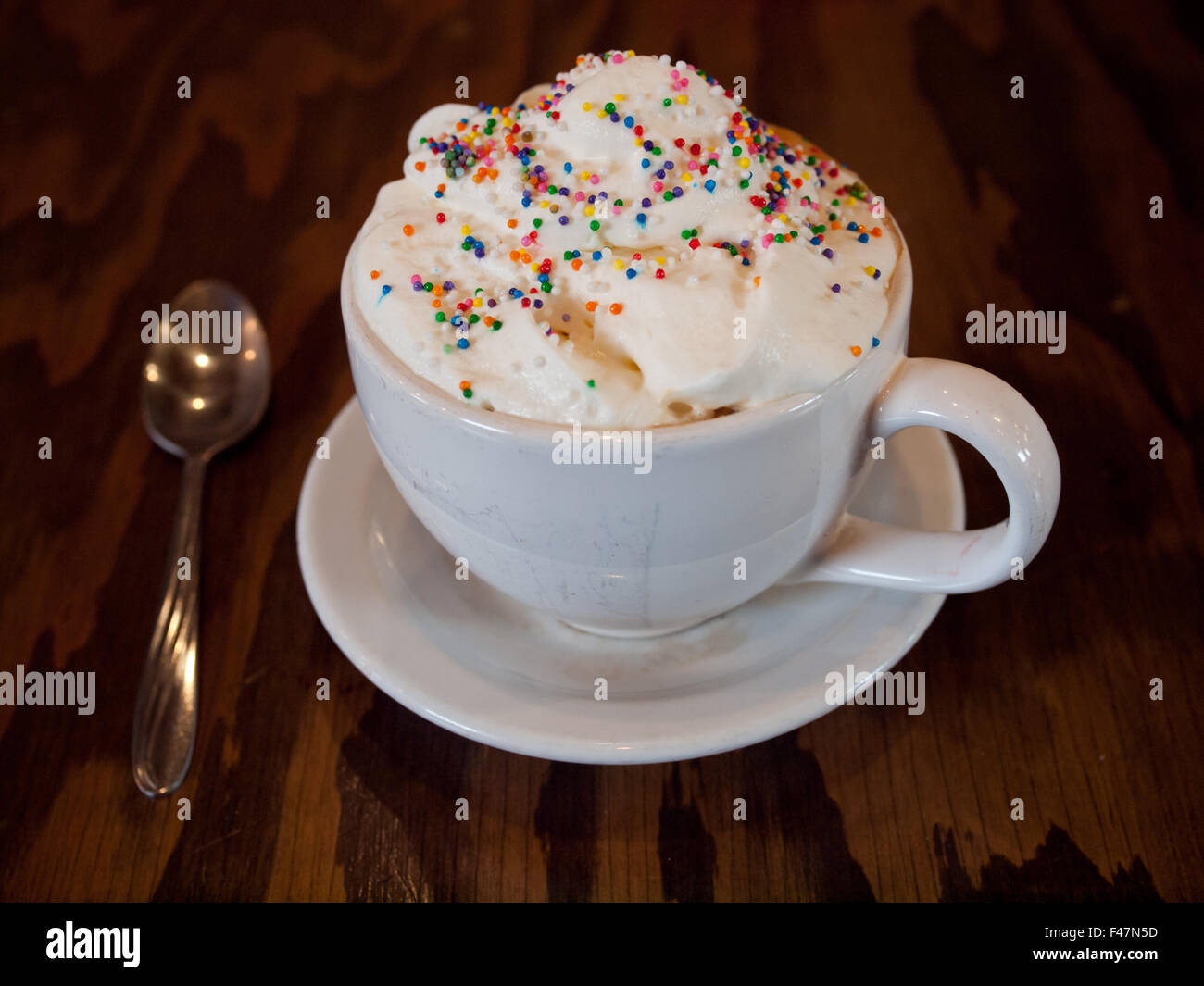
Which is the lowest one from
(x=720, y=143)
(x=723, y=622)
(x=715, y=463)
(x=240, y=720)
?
(x=240, y=720)

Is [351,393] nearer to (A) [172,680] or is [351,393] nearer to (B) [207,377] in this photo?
(B) [207,377]

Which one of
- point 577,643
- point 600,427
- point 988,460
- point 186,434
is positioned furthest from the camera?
point 186,434

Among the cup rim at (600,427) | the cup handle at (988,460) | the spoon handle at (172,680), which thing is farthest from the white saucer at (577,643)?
the cup rim at (600,427)

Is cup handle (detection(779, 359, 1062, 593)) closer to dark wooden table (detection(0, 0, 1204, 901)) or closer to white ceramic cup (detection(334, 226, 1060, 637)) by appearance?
white ceramic cup (detection(334, 226, 1060, 637))

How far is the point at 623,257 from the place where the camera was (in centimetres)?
94

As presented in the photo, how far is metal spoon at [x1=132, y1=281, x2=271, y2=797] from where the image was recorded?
1.07 m

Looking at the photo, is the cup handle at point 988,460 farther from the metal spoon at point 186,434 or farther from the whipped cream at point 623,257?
the metal spoon at point 186,434

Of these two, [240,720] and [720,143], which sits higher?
[720,143]

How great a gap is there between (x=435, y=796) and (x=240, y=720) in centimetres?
23

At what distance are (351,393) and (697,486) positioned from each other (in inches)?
29.4

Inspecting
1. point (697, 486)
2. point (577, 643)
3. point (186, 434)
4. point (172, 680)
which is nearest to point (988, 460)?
point (697, 486)

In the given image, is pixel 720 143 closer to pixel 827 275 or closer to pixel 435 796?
pixel 827 275

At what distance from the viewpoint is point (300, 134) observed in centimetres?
192

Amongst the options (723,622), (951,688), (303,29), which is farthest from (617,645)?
(303,29)
